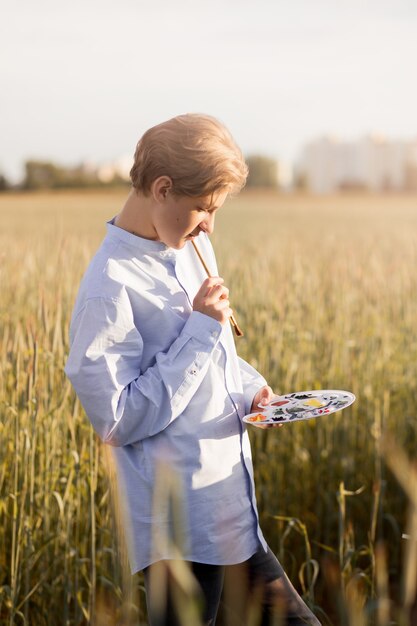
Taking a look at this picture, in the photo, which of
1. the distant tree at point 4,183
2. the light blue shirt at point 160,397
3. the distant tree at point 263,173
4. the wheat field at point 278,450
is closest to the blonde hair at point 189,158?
the light blue shirt at point 160,397

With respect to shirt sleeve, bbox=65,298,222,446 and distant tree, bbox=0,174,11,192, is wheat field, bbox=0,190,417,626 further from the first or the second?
distant tree, bbox=0,174,11,192

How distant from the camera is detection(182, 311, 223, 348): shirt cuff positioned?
143 cm

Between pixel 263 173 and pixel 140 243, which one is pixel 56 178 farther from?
pixel 140 243

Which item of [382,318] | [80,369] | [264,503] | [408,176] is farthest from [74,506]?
[408,176]

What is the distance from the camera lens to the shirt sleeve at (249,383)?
164 cm

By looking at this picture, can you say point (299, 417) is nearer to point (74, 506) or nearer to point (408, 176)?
point (74, 506)

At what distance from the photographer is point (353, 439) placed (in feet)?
9.59

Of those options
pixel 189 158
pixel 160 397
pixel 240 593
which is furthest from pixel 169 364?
pixel 240 593

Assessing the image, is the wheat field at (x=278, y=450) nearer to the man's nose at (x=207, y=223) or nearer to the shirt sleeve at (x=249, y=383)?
the shirt sleeve at (x=249, y=383)

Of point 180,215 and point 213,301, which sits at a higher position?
point 180,215

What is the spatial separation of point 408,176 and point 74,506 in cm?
5212

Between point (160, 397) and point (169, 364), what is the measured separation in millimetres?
54

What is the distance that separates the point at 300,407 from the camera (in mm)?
1531

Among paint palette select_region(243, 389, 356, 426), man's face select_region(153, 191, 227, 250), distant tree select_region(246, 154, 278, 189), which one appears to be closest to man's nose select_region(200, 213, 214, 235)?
man's face select_region(153, 191, 227, 250)
